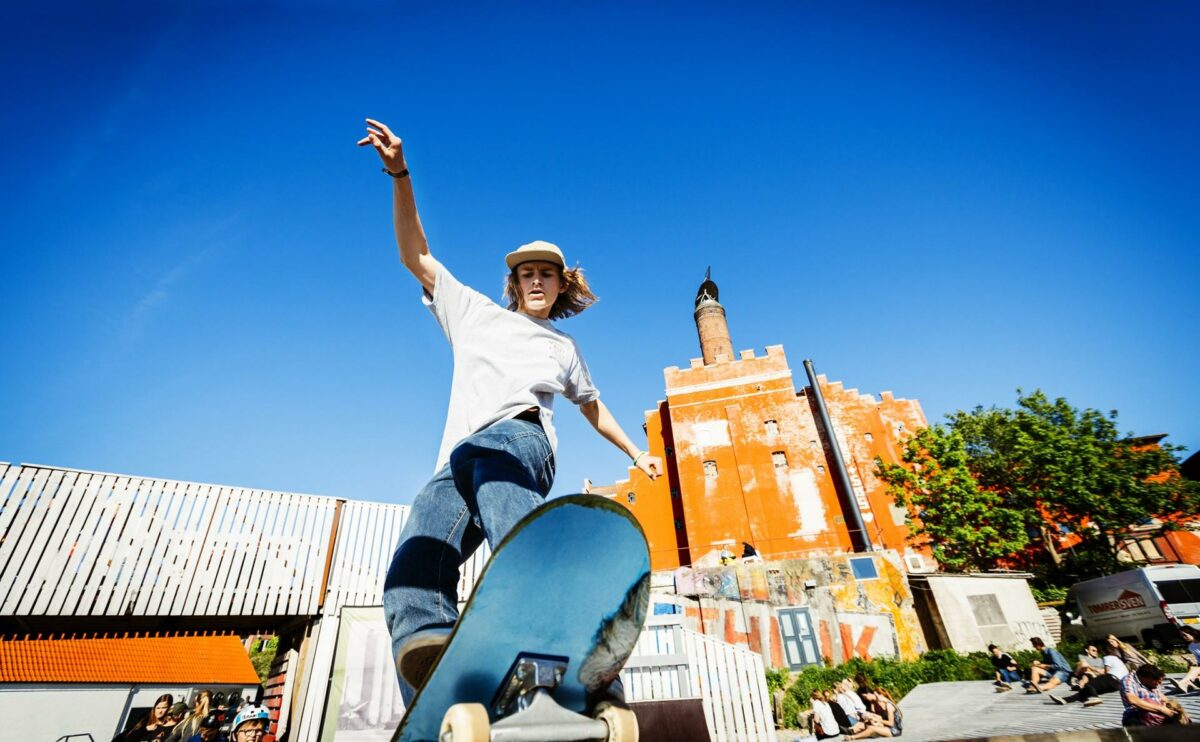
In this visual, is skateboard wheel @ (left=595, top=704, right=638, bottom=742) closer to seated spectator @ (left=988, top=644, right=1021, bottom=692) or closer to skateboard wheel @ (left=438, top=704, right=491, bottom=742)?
skateboard wheel @ (left=438, top=704, right=491, bottom=742)

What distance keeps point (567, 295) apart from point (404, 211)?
0.88m

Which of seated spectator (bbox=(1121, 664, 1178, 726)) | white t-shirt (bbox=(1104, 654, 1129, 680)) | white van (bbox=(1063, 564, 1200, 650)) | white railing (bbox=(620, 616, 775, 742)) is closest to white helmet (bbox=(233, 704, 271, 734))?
white railing (bbox=(620, 616, 775, 742))

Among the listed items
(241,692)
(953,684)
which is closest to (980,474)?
(953,684)

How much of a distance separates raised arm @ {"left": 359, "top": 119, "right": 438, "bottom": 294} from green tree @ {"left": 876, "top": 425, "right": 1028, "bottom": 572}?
91.5 ft

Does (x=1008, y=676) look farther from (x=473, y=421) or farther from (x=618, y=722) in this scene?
(x=473, y=421)

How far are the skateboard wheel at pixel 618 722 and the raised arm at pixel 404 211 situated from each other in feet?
5.20

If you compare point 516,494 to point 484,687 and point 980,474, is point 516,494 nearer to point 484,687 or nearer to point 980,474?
point 484,687

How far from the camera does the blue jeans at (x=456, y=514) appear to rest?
1450 millimetres

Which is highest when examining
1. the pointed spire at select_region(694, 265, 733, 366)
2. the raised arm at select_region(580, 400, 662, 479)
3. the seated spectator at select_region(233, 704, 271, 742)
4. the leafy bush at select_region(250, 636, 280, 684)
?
the pointed spire at select_region(694, 265, 733, 366)

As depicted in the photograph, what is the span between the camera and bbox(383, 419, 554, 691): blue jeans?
145 centimetres

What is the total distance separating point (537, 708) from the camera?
1149 mm

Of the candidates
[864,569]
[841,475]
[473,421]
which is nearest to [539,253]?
[473,421]

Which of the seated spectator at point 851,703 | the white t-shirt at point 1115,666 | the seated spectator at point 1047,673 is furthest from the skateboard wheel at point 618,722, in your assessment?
the seated spectator at point 1047,673

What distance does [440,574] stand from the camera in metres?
1.55
